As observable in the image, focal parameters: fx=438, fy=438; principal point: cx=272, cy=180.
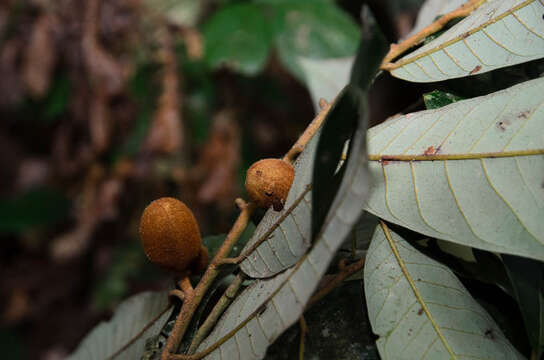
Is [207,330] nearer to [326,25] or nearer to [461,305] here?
[461,305]

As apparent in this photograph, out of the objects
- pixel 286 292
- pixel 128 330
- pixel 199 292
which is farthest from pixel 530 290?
pixel 128 330

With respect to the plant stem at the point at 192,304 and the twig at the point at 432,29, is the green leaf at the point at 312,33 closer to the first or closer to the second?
the twig at the point at 432,29

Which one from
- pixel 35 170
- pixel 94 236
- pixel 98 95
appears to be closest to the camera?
pixel 98 95

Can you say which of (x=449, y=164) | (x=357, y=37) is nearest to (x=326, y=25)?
(x=357, y=37)

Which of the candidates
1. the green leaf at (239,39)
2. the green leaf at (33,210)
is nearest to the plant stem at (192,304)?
the green leaf at (239,39)

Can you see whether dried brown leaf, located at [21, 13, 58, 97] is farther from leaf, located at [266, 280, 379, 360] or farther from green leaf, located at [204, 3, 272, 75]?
leaf, located at [266, 280, 379, 360]

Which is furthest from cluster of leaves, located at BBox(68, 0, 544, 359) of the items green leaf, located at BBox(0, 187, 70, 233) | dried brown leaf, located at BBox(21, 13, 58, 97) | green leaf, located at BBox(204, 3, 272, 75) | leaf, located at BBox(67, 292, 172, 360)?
green leaf, located at BBox(0, 187, 70, 233)

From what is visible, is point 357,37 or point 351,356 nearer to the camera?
point 351,356
